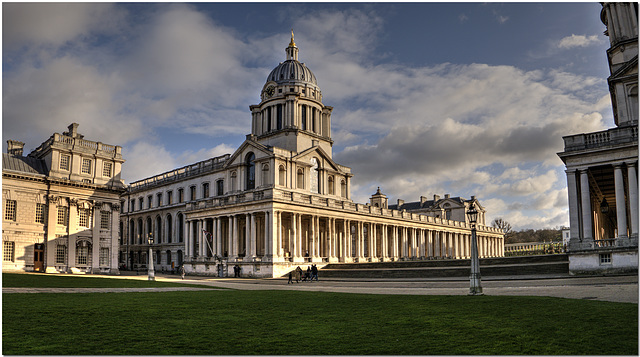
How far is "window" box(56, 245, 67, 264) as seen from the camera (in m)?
57.5

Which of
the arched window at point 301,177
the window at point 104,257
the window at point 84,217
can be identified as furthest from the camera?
the arched window at point 301,177

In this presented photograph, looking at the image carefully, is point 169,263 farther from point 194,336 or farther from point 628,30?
point 194,336

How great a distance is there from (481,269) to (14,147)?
56.7m

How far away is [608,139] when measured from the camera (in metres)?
36.0

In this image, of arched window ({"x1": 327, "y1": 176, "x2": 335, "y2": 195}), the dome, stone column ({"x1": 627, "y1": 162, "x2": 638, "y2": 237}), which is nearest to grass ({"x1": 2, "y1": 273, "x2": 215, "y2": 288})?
stone column ({"x1": 627, "y1": 162, "x2": 638, "y2": 237})

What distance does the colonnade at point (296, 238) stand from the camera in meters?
58.2

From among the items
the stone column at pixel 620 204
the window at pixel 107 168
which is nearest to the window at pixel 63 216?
the window at pixel 107 168

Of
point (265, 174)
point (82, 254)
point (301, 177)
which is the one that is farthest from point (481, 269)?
point (82, 254)

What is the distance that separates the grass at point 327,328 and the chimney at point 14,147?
54.1 m

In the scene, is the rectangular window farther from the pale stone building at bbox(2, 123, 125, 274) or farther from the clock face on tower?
the clock face on tower

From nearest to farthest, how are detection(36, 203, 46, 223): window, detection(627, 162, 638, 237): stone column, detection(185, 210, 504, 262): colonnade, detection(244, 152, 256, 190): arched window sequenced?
detection(627, 162, 638, 237): stone column → detection(36, 203, 46, 223): window → detection(185, 210, 504, 262): colonnade → detection(244, 152, 256, 190): arched window

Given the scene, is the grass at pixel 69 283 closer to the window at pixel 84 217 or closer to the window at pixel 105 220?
the window at pixel 84 217

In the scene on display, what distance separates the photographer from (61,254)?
57.8m

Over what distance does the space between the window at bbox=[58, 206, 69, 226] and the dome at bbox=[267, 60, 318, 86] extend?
35946 mm
